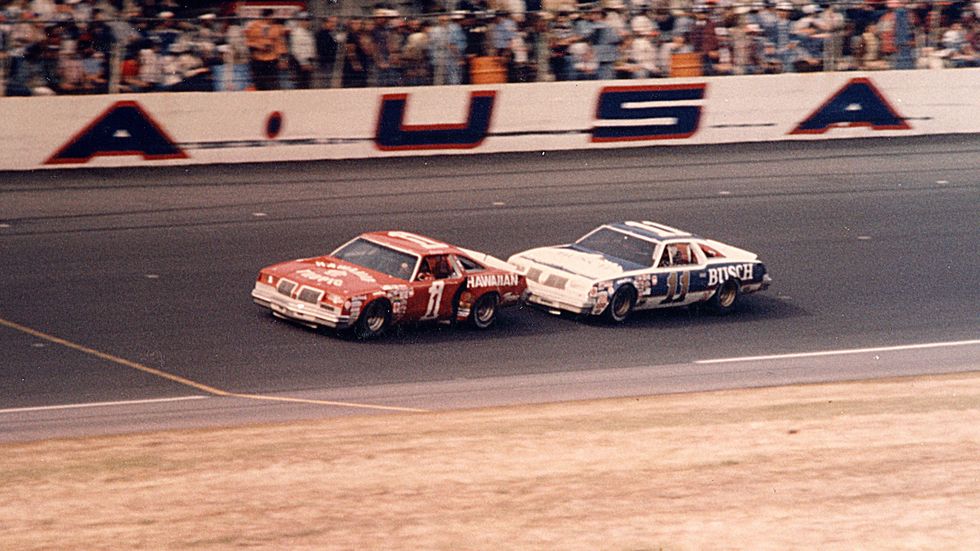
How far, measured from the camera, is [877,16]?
2694 centimetres

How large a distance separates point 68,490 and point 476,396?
17.6 feet

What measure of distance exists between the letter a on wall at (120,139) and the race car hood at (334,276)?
19.7ft

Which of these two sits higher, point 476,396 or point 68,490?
point 68,490

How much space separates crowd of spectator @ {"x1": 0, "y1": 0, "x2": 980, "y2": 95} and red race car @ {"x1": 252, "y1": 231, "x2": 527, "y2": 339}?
20.4 ft

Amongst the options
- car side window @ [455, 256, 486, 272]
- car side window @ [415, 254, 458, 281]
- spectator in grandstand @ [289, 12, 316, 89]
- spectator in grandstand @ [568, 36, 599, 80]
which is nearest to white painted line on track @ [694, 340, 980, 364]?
car side window @ [455, 256, 486, 272]

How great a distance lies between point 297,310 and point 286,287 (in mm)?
335

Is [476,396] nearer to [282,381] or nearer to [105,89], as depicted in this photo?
[282,381]

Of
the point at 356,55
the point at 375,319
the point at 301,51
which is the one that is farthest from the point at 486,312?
the point at 301,51

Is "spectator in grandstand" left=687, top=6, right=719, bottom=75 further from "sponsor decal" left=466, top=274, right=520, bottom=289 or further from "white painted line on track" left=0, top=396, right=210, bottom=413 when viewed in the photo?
"white painted line on track" left=0, top=396, right=210, bottom=413

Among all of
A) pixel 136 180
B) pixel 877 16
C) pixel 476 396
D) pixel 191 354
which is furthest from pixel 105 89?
pixel 877 16

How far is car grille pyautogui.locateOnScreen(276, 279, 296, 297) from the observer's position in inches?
651

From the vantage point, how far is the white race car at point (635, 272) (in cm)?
1789

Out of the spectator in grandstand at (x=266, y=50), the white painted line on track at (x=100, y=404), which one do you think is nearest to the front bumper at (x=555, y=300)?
the white painted line on track at (x=100, y=404)

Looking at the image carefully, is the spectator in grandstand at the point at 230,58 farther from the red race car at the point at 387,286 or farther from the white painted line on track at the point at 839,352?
the white painted line on track at the point at 839,352
